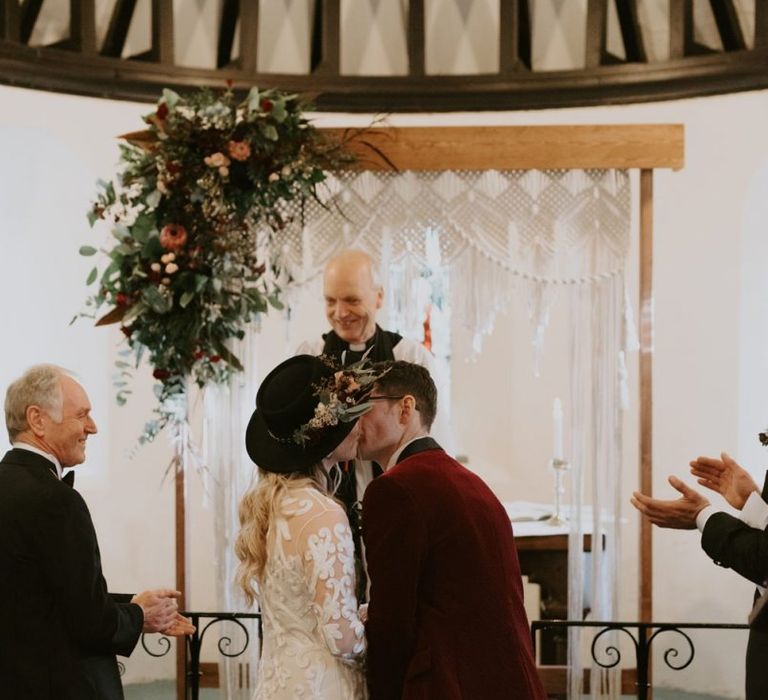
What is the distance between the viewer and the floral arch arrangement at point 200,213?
4.89 m

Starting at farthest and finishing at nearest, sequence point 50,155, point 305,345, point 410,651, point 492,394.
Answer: point 492,394 → point 50,155 → point 305,345 → point 410,651

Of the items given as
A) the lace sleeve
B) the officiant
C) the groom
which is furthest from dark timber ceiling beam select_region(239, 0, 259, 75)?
the lace sleeve

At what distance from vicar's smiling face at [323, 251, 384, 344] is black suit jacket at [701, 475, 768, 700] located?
1.87 meters

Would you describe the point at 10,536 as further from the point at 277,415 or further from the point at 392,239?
the point at 392,239

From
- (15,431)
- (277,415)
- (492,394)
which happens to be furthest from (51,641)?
(492,394)

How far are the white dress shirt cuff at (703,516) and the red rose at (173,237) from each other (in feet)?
8.07

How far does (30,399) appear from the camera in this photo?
3168 millimetres

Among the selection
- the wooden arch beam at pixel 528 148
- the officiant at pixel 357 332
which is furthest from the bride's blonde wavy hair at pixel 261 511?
the wooden arch beam at pixel 528 148

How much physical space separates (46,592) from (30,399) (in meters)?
0.53

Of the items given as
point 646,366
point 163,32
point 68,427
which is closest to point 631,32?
point 646,366

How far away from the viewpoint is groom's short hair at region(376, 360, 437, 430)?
2.92m

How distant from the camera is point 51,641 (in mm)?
3018

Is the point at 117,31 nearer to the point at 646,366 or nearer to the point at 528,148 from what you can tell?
the point at 528,148

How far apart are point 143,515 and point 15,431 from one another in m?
3.79
